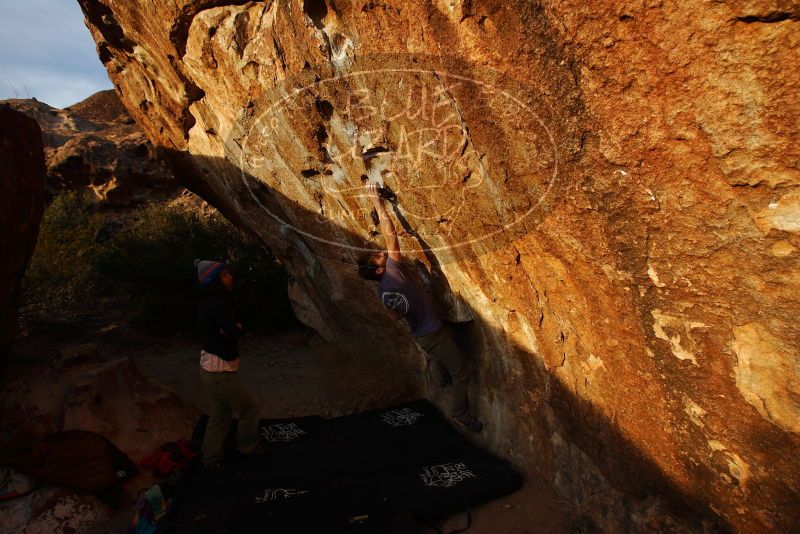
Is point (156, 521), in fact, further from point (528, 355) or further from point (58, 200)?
point (58, 200)

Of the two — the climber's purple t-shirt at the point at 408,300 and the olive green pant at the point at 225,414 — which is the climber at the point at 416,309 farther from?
the olive green pant at the point at 225,414

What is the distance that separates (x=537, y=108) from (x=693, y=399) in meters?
1.31

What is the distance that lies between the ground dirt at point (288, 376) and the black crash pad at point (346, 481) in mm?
149

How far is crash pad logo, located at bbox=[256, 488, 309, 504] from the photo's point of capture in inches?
113

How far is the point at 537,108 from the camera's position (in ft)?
6.21

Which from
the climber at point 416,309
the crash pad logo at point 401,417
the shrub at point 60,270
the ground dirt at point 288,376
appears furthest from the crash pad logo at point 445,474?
the shrub at point 60,270

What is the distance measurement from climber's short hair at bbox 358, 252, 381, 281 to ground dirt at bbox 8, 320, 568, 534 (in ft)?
4.42

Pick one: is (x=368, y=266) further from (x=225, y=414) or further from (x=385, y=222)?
(x=225, y=414)

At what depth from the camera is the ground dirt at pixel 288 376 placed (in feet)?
8.86

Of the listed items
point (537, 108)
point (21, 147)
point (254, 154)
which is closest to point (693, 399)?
point (537, 108)

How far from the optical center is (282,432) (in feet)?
12.5
